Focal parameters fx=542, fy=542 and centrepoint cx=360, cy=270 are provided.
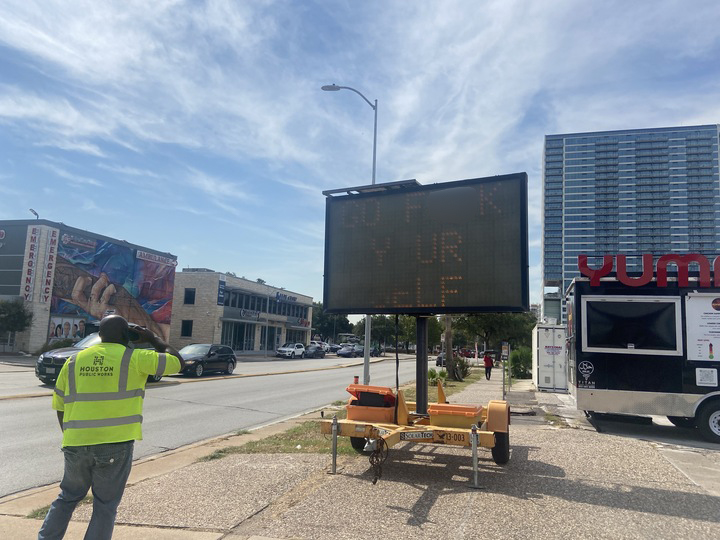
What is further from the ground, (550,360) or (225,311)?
(225,311)

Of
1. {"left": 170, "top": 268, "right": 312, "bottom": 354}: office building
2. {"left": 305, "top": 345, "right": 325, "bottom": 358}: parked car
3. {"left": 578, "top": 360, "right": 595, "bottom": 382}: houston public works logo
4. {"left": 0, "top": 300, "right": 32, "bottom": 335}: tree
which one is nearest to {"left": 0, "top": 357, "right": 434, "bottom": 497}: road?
{"left": 578, "top": 360, "right": 595, "bottom": 382}: houston public works logo

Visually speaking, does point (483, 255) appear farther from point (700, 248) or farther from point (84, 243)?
point (700, 248)

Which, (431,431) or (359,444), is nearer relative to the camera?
(431,431)

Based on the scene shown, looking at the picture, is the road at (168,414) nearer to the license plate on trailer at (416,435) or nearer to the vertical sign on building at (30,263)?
the license plate on trailer at (416,435)

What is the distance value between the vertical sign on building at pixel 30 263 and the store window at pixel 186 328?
67.9 feet

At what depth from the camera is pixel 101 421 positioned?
12.5ft

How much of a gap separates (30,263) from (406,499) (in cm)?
3444

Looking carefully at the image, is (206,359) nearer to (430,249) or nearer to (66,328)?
(66,328)

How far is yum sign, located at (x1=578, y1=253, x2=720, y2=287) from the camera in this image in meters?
10.2

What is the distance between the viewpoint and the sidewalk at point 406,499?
4938 mm

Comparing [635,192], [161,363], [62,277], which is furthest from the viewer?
[635,192]

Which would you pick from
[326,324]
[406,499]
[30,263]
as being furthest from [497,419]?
[326,324]

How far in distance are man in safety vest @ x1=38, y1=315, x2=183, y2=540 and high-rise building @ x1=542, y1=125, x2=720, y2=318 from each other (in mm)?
74345

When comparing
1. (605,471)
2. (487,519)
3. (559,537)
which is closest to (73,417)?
(487,519)
